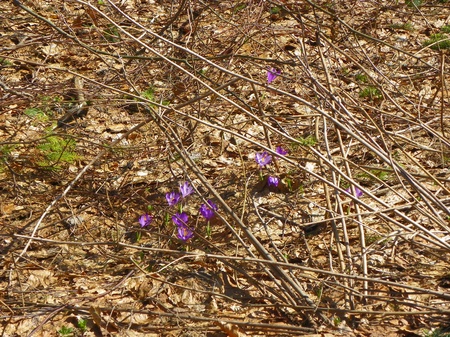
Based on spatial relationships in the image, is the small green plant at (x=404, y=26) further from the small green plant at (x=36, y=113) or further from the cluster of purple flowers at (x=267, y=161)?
the small green plant at (x=36, y=113)

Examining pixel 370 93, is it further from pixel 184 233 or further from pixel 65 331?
pixel 65 331

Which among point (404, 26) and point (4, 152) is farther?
point (404, 26)

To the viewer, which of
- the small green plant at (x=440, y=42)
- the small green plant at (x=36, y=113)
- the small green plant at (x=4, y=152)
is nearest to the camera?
the small green plant at (x=4, y=152)

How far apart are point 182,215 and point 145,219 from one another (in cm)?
21

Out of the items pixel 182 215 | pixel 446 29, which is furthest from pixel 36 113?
pixel 446 29

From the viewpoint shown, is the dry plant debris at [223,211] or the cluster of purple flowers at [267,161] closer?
the dry plant debris at [223,211]

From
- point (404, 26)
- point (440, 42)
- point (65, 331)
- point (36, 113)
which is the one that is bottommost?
point (36, 113)

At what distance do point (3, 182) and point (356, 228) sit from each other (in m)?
2.19

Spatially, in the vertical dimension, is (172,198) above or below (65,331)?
above

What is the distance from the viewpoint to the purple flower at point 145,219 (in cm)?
338

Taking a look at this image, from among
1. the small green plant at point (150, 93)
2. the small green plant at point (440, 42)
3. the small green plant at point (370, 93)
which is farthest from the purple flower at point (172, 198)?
the small green plant at point (440, 42)

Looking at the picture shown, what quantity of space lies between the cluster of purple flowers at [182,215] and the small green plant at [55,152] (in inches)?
33.2

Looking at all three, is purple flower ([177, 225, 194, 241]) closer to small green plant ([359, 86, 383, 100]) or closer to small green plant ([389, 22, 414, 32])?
small green plant ([359, 86, 383, 100])

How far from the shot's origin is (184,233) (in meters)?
3.24
